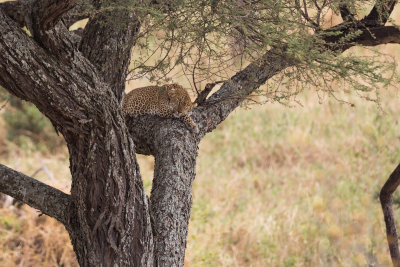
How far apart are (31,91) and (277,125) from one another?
6.92 m

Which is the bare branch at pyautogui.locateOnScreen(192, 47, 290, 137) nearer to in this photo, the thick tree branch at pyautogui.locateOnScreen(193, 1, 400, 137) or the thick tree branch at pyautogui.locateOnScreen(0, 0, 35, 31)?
the thick tree branch at pyautogui.locateOnScreen(193, 1, 400, 137)

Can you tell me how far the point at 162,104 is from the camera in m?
3.99

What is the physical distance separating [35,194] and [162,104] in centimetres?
110

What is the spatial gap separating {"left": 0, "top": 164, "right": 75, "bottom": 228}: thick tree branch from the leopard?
96 centimetres

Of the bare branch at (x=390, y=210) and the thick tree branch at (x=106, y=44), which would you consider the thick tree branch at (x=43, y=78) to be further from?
the bare branch at (x=390, y=210)

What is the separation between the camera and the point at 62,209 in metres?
3.20

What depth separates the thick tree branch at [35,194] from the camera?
3.22 meters

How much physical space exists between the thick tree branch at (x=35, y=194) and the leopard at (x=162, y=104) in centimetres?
96

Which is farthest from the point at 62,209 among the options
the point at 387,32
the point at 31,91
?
the point at 387,32

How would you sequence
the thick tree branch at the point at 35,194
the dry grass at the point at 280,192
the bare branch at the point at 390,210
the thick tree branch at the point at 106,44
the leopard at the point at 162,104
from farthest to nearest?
1. the dry grass at the point at 280,192
2. the bare branch at the point at 390,210
3. the leopard at the point at 162,104
4. the thick tree branch at the point at 106,44
5. the thick tree branch at the point at 35,194

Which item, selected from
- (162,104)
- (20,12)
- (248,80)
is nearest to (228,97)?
(248,80)

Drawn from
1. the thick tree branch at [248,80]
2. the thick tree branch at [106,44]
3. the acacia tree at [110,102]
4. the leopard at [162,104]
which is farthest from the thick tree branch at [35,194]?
the thick tree branch at [248,80]

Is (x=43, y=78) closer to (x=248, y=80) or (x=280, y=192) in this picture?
(x=248, y=80)

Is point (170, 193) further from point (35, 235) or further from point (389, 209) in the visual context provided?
point (35, 235)
